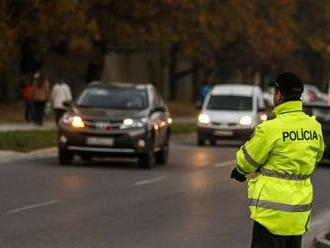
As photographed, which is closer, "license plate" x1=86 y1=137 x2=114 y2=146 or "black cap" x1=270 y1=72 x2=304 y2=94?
"black cap" x1=270 y1=72 x2=304 y2=94

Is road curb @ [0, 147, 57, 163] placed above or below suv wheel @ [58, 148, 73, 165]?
below

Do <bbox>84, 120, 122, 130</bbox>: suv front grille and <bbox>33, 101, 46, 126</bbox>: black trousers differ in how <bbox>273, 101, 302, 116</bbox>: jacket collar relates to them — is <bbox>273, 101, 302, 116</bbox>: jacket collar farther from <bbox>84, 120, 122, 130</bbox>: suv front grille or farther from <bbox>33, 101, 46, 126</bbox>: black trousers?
<bbox>33, 101, 46, 126</bbox>: black trousers

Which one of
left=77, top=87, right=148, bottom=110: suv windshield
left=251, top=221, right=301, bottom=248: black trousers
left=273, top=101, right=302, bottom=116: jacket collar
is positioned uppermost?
left=273, top=101, right=302, bottom=116: jacket collar

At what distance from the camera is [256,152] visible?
254 inches

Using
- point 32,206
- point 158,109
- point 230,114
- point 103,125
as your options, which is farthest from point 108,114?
point 230,114

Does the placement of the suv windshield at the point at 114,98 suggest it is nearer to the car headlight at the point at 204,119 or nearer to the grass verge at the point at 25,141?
the grass verge at the point at 25,141

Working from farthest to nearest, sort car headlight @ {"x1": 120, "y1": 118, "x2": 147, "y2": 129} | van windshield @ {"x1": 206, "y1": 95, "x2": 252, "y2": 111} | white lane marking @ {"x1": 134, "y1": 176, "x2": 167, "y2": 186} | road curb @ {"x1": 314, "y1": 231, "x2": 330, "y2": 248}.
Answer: van windshield @ {"x1": 206, "y1": 95, "x2": 252, "y2": 111}
car headlight @ {"x1": 120, "y1": 118, "x2": 147, "y2": 129}
white lane marking @ {"x1": 134, "y1": 176, "x2": 167, "y2": 186}
road curb @ {"x1": 314, "y1": 231, "x2": 330, "y2": 248}

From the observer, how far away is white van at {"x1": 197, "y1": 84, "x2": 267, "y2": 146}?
30.7m

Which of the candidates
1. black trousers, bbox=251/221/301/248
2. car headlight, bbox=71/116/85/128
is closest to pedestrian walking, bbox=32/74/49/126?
car headlight, bbox=71/116/85/128

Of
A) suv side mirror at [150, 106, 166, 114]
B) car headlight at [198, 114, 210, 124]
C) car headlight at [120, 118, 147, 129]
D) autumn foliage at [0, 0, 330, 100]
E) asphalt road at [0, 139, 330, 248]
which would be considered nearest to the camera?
asphalt road at [0, 139, 330, 248]

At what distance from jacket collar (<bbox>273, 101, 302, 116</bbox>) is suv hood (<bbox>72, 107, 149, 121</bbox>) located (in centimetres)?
1447

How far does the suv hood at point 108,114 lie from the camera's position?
21.0 m

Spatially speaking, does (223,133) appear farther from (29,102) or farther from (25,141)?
(29,102)

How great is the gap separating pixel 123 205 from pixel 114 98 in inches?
307
